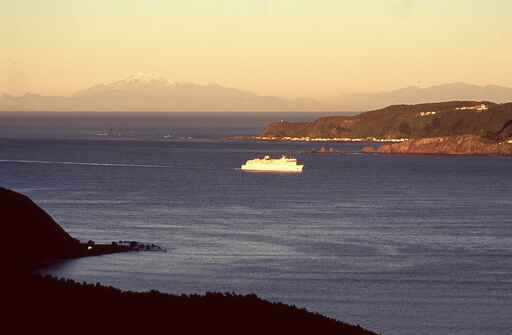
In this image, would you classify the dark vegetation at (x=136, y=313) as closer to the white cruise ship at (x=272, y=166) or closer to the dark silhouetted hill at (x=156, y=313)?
the dark silhouetted hill at (x=156, y=313)

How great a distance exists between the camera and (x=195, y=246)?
186ft

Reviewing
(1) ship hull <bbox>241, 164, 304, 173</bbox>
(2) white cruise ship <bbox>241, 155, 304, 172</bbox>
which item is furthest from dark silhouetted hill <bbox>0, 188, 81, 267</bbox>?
(2) white cruise ship <bbox>241, 155, 304, 172</bbox>

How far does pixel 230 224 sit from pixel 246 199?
2009 centimetres

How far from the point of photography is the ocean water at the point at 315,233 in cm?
4338

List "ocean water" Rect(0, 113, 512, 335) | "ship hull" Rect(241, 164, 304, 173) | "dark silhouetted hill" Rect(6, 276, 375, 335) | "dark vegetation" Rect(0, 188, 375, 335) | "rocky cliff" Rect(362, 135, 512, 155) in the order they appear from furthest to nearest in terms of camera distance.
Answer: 1. "rocky cliff" Rect(362, 135, 512, 155)
2. "ship hull" Rect(241, 164, 304, 173)
3. "ocean water" Rect(0, 113, 512, 335)
4. "dark silhouetted hill" Rect(6, 276, 375, 335)
5. "dark vegetation" Rect(0, 188, 375, 335)

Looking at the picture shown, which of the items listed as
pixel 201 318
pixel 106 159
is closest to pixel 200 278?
pixel 201 318

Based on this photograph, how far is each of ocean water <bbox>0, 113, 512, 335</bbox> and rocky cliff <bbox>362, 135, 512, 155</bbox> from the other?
32.6 meters

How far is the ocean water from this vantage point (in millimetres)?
43375

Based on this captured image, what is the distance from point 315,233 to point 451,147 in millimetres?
102222

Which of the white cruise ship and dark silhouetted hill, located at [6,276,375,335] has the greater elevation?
dark silhouetted hill, located at [6,276,375,335]

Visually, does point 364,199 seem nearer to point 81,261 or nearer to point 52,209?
point 52,209

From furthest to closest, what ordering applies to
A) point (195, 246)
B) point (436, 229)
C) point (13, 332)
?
point (436, 229), point (195, 246), point (13, 332)

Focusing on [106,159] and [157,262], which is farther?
[106,159]

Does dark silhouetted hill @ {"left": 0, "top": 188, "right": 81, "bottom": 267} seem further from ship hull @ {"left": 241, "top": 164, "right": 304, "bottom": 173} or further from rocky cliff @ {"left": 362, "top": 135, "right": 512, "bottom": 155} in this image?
rocky cliff @ {"left": 362, "top": 135, "right": 512, "bottom": 155}
